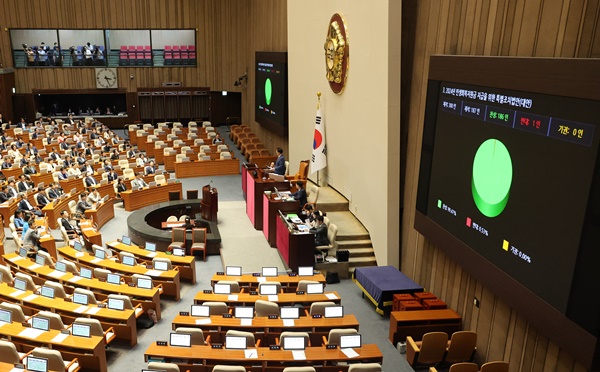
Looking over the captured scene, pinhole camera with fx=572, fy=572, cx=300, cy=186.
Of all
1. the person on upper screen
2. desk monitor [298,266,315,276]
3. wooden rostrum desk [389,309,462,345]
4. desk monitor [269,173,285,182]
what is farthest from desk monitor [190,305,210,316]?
the person on upper screen

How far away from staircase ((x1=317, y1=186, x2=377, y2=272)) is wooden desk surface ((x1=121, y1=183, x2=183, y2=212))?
18.5 feet

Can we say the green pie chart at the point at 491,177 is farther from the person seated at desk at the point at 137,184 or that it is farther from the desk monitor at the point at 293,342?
the person seated at desk at the point at 137,184

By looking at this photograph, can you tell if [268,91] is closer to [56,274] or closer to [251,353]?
[56,274]

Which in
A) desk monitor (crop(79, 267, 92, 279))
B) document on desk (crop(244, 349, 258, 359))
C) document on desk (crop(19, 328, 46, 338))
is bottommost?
desk monitor (crop(79, 267, 92, 279))

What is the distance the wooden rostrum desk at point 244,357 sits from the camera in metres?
7.97

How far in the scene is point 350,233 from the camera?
13391mm

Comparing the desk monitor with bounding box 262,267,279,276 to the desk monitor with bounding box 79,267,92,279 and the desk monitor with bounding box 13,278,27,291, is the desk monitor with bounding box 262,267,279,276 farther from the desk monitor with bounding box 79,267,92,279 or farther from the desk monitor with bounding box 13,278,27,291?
the desk monitor with bounding box 13,278,27,291

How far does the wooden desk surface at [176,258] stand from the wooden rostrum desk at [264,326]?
3.10 meters

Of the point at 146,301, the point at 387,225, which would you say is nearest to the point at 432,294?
the point at 387,225

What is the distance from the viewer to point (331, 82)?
15.5 metres

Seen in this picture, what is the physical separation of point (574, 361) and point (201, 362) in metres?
4.91

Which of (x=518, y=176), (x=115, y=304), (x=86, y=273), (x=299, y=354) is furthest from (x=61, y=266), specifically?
(x=518, y=176)

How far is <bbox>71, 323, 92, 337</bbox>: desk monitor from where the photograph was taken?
864 cm

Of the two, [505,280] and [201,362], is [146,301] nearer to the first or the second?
[201,362]
